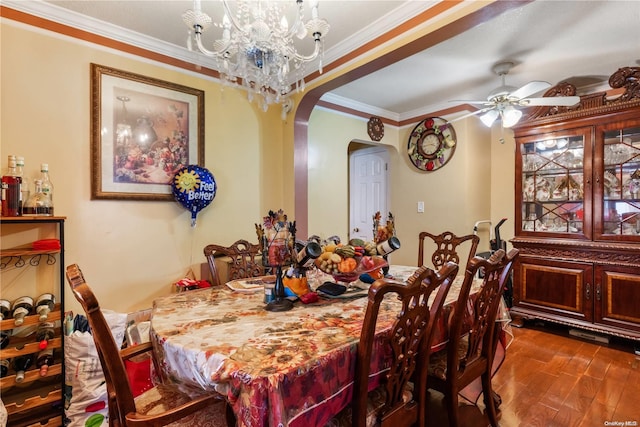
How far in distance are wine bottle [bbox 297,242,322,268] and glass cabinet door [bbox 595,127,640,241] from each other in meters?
2.78

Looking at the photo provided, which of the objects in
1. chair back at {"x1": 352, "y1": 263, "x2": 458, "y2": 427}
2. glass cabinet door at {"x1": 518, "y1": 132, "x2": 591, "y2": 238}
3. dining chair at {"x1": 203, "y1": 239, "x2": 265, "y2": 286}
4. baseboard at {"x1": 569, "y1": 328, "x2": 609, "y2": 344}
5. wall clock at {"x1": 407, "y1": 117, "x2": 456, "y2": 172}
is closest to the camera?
chair back at {"x1": 352, "y1": 263, "x2": 458, "y2": 427}

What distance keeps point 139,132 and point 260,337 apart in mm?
1962

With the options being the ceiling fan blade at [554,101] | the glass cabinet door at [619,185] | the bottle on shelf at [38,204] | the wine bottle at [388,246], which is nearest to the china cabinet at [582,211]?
the glass cabinet door at [619,185]

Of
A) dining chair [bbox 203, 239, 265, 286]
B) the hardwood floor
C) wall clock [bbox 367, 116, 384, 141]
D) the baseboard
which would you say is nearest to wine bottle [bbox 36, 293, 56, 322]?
dining chair [bbox 203, 239, 265, 286]

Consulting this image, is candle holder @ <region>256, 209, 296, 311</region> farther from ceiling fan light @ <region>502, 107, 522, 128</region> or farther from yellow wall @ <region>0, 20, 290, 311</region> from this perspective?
ceiling fan light @ <region>502, 107, 522, 128</region>

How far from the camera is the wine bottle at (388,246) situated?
5.58 ft

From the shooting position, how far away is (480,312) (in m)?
1.43

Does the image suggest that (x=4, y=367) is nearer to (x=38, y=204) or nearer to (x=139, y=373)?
(x=139, y=373)

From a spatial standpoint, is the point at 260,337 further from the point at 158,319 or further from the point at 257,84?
the point at 257,84

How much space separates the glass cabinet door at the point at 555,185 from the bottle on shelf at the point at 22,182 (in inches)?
160

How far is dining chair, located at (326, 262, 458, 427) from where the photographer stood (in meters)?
0.97

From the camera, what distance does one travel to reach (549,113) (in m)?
2.95

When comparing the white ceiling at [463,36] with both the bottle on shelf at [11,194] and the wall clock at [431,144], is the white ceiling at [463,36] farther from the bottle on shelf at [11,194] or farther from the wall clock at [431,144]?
the bottle on shelf at [11,194]

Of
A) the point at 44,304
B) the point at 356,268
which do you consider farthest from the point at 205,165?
the point at 356,268
